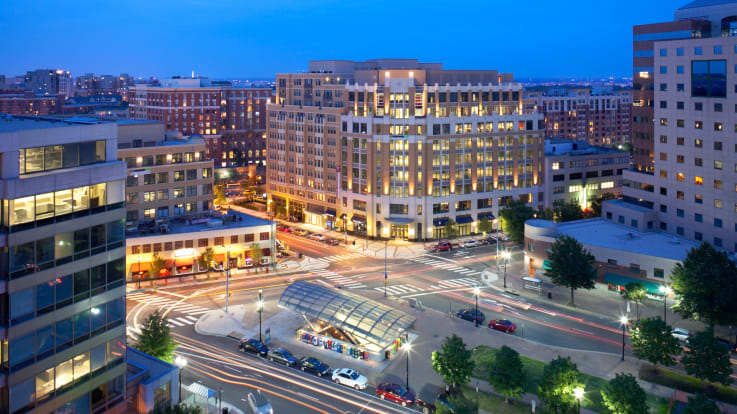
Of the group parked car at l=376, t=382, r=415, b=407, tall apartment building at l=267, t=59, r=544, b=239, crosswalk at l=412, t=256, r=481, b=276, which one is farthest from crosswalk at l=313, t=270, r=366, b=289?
parked car at l=376, t=382, r=415, b=407

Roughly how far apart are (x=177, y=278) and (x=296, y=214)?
162 feet

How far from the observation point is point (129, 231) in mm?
85750

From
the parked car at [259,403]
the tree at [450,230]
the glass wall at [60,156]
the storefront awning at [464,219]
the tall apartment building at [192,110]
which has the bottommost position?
the parked car at [259,403]

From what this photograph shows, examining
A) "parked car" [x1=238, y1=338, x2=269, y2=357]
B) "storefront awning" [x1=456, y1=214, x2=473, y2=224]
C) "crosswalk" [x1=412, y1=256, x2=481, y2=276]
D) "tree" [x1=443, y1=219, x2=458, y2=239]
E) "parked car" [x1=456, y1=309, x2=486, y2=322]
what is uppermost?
"storefront awning" [x1=456, y1=214, x2=473, y2=224]

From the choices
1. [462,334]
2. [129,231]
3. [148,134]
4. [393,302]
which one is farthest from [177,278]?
[462,334]

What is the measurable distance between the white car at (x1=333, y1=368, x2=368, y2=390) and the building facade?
81.3m

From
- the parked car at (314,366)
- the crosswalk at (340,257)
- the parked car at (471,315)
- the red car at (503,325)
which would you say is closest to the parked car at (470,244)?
the crosswalk at (340,257)

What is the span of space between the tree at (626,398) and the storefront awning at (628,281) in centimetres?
3543

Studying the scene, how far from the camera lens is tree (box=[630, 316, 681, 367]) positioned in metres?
49.5

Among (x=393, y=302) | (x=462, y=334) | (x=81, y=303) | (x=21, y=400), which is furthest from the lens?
(x=393, y=302)

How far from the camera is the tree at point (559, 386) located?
139 ft

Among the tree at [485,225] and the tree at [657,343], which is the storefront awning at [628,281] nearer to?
the tree at [657,343]

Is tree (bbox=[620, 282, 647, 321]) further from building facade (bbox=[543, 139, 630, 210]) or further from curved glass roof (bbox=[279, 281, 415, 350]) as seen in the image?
building facade (bbox=[543, 139, 630, 210])

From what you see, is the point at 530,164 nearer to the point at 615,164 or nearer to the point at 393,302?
the point at 615,164
